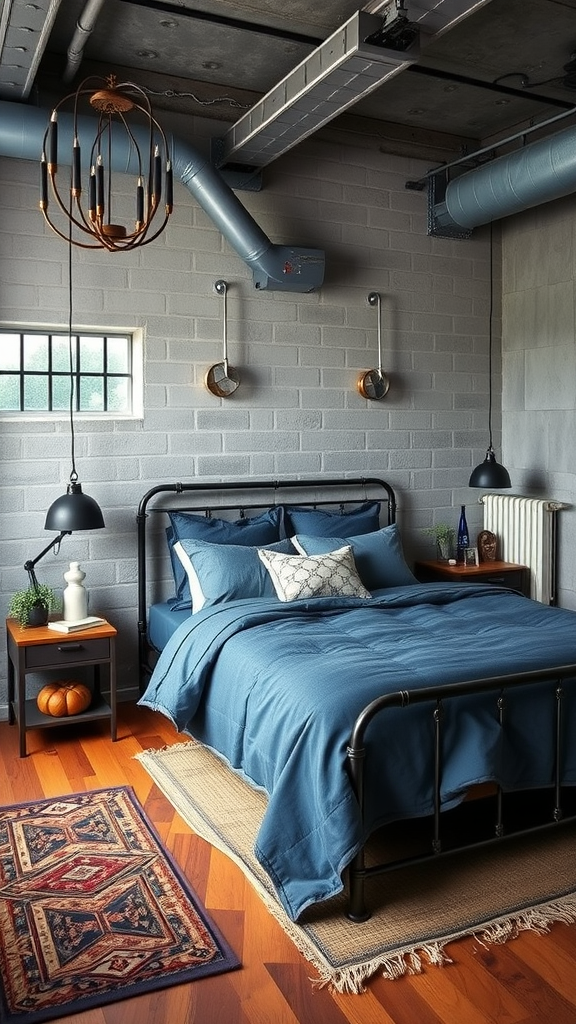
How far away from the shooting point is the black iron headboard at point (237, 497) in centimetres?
509

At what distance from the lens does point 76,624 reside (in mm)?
4547

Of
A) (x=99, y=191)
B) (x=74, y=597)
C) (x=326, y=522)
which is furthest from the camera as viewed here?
(x=326, y=522)

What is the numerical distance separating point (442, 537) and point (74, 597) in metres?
2.52

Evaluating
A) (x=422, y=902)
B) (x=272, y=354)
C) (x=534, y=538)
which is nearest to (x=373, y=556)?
(x=534, y=538)

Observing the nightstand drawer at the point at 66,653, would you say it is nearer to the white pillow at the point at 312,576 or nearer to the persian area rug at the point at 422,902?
the white pillow at the point at 312,576

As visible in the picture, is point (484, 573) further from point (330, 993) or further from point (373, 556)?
point (330, 993)

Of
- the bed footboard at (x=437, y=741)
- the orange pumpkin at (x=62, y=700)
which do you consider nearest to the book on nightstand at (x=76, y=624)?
the orange pumpkin at (x=62, y=700)

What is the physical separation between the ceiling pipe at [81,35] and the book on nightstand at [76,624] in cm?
271

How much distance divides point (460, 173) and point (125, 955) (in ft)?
16.7

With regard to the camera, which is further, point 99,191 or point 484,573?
point 484,573

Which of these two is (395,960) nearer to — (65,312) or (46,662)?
(46,662)

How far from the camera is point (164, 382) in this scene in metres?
5.19

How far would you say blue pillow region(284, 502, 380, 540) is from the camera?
210 inches

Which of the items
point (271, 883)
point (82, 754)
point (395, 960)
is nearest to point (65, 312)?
point (82, 754)
